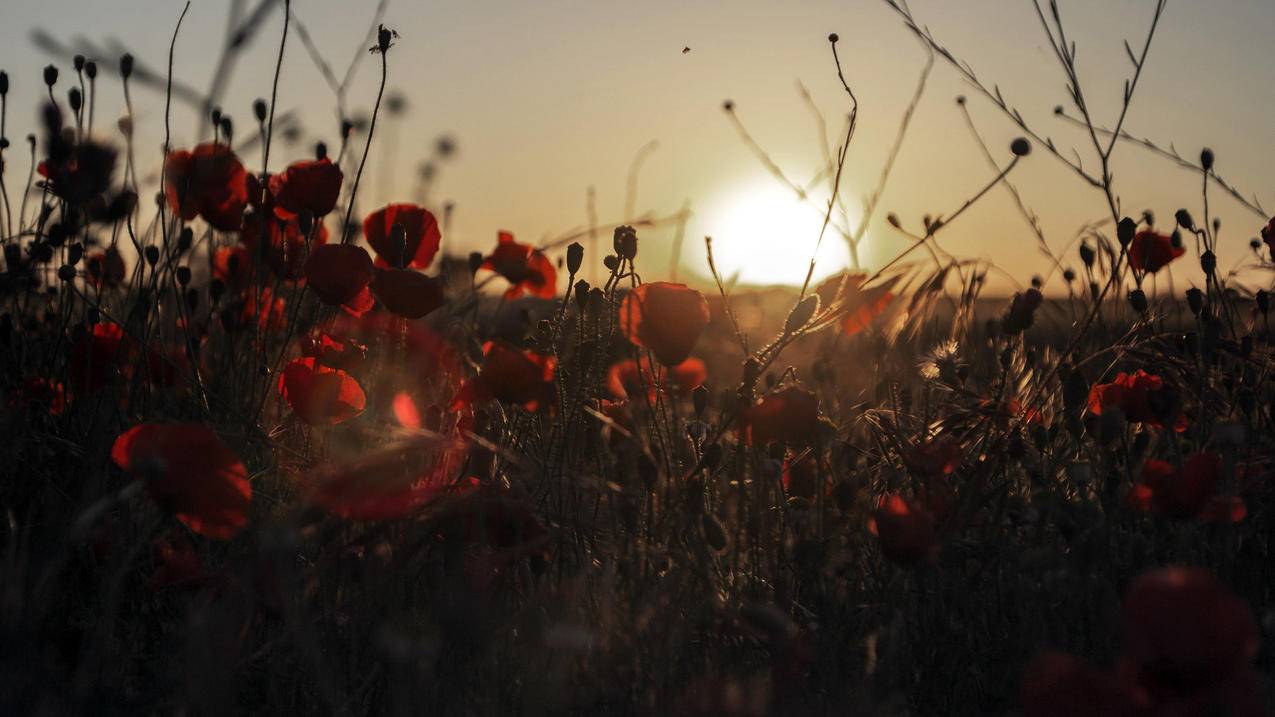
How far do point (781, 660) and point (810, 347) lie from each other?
7.72 feet

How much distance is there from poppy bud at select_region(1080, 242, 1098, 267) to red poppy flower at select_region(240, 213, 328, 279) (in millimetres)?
1820

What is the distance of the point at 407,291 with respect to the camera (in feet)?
6.63

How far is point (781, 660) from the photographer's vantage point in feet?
4.18

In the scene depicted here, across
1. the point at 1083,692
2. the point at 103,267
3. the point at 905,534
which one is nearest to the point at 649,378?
the point at 905,534

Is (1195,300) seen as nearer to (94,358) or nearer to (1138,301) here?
(1138,301)

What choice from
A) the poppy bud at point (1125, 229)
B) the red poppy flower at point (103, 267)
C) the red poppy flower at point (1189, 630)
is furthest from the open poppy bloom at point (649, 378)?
the red poppy flower at point (103, 267)

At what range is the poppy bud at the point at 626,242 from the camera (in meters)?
1.96

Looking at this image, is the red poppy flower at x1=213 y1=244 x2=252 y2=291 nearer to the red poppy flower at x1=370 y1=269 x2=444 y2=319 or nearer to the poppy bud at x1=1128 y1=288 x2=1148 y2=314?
the red poppy flower at x1=370 y1=269 x2=444 y2=319

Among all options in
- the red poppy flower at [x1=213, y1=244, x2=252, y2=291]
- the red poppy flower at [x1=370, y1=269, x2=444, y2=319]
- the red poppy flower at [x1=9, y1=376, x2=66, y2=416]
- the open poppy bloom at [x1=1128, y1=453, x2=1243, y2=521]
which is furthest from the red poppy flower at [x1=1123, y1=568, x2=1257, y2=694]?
the red poppy flower at [x1=213, y1=244, x2=252, y2=291]

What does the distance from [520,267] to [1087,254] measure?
4.53 feet

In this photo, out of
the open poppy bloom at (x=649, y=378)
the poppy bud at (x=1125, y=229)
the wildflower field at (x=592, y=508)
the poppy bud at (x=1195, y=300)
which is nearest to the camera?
the wildflower field at (x=592, y=508)

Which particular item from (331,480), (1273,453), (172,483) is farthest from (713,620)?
(1273,453)

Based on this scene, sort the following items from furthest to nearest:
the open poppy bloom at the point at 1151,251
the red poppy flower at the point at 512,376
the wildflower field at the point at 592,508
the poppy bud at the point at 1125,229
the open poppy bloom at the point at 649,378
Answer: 1. the open poppy bloom at the point at 1151,251
2. the poppy bud at the point at 1125,229
3. the open poppy bloom at the point at 649,378
4. the red poppy flower at the point at 512,376
5. the wildflower field at the point at 592,508

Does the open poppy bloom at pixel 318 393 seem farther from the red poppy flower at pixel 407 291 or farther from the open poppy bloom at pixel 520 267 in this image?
the open poppy bloom at pixel 520 267
